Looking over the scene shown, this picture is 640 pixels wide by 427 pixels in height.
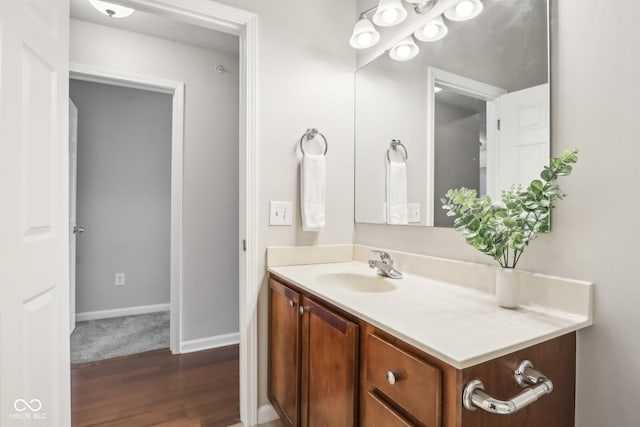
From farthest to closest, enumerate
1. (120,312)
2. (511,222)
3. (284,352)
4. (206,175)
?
1. (120,312)
2. (206,175)
3. (284,352)
4. (511,222)

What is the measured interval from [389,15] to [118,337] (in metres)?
3.12

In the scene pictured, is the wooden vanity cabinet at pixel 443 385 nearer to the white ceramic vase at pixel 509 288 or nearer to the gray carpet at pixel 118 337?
the white ceramic vase at pixel 509 288

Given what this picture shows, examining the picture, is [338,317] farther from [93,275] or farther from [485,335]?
[93,275]

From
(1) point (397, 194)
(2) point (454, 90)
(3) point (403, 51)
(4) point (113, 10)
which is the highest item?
(4) point (113, 10)

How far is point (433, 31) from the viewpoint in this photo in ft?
4.88

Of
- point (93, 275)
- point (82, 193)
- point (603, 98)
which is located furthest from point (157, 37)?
point (603, 98)

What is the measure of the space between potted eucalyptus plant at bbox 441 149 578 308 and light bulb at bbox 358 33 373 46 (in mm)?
1031

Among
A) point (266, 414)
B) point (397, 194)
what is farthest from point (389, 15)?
point (266, 414)

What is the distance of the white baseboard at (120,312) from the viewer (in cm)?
325

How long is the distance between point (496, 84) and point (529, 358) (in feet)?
3.08

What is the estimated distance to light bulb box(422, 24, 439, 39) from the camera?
1.48m

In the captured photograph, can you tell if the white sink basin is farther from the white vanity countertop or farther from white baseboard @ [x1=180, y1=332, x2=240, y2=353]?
white baseboard @ [x1=180, y1=332, x2=240, y2=353]

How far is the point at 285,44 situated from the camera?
5.78ft

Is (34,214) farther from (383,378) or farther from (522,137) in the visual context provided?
(522,137)
